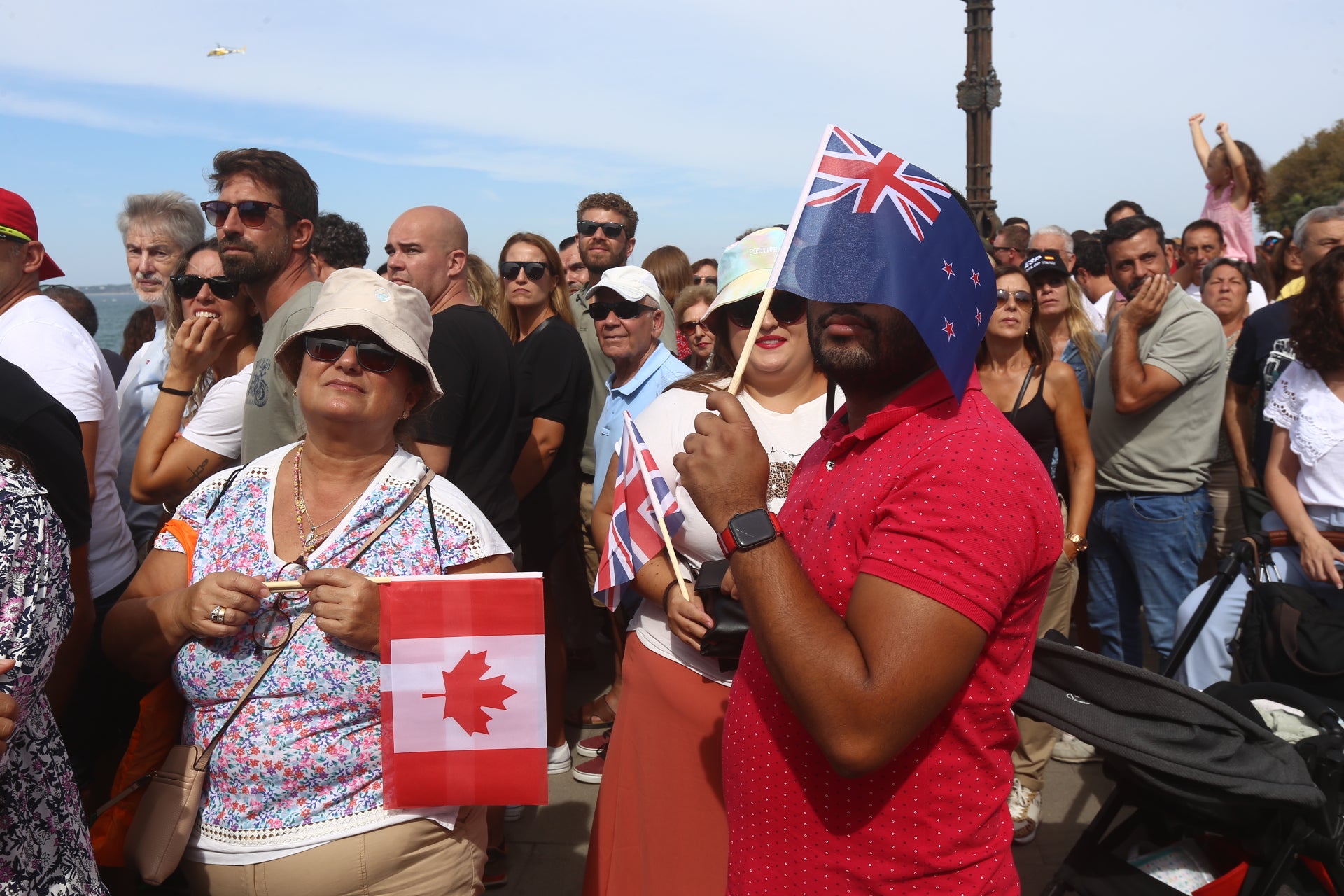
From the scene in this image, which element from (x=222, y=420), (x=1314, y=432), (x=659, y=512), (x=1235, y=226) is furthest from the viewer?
(x=1235, y=226)

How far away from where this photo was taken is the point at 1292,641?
10.5 ft

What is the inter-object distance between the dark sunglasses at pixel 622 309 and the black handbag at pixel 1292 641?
9.33 feet

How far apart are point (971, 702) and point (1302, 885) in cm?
174

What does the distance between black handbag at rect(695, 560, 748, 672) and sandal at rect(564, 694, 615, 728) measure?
273 cm

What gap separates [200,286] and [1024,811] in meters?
3.80

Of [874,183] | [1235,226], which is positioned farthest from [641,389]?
[1235,226]

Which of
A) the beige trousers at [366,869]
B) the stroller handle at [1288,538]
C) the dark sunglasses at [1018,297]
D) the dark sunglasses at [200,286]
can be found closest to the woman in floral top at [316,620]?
the beige trousers at [366,869]

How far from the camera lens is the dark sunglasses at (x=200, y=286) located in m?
3.61

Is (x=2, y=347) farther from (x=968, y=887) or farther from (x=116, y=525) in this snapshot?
(x=968, y=887)

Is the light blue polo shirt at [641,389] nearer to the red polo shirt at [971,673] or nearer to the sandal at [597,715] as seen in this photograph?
the sandal at [597,715]

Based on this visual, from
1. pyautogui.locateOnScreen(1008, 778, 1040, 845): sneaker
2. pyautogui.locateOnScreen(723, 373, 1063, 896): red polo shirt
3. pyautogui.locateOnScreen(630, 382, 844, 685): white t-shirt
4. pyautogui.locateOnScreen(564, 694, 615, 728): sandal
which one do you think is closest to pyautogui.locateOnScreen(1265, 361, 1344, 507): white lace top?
pyautogui.locateOnScreen(1008, 778, 1040, 845): sneaker

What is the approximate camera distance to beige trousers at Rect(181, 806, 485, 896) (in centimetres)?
220

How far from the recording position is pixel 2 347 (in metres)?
3.18

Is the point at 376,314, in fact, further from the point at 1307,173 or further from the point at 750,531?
the point at 1307,173
